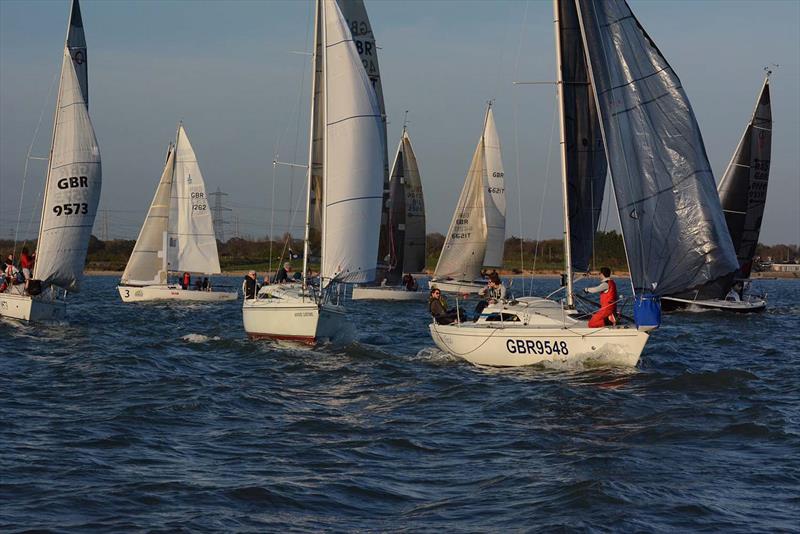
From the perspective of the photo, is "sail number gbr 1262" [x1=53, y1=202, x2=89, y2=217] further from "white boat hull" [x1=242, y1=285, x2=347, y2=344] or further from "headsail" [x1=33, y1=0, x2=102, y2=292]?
"white boat hull" [x1=242, y1=285, x2=347, y2=344]

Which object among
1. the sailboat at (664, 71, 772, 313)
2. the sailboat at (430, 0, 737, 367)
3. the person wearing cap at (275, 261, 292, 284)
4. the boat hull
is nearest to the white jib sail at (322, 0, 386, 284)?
the person wearing cap at (275, 261, 292, 284)

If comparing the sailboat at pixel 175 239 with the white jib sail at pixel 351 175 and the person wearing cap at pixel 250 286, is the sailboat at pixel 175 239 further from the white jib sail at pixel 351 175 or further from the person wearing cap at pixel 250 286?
the white jib sail at pixel 351 175

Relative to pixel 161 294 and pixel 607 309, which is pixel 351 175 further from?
pixel 161 294

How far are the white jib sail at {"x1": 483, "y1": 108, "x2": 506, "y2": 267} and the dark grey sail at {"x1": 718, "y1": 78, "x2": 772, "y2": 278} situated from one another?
46.8 feet

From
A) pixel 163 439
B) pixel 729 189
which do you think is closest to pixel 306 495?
pixel 163 439

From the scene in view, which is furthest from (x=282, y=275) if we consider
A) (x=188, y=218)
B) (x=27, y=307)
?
(x=188, y=218)

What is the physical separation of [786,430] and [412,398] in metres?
6.07

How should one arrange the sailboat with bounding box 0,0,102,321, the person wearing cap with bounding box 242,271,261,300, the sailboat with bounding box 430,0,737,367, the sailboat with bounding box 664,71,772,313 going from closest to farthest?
the sailboat with bounding box 430,0,737,367 < the person wearing cap with bounding box 242,271,261,300 < the sailboat with bounding box 0,0,102,321 < the sailboat with bounding box 664,71,772,313

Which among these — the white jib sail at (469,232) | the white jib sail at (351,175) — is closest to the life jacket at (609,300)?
the white jib sail at (351,175)

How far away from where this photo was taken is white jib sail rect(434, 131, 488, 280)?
182 feet

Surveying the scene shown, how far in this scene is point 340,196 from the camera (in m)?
25.6

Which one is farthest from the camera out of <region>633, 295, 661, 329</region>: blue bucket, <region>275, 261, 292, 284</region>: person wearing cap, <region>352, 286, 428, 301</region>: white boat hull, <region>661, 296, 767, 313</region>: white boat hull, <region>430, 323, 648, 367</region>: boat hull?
<region>352, 286, 428, 301</region>: white boat hull

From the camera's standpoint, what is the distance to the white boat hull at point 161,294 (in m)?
50.2

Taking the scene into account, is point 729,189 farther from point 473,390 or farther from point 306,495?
point 306,495
